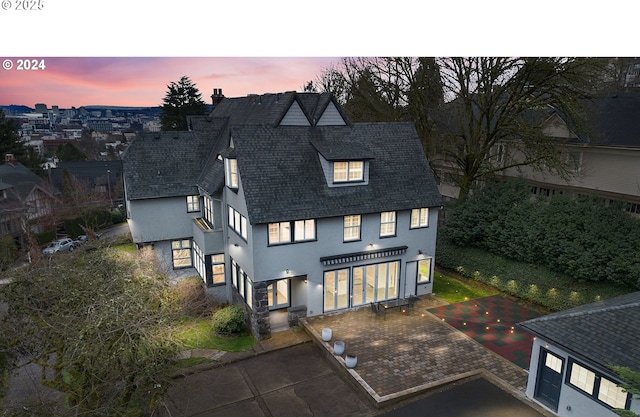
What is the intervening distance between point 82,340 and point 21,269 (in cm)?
399

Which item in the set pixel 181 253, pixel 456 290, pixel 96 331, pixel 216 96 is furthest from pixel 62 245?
pixel 456 290

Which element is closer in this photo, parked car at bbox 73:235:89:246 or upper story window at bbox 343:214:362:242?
upper story window at bbox 343:214:362:242

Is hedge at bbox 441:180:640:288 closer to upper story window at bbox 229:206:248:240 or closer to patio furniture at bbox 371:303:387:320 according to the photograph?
patio furniture at bbox 371:303:387:320

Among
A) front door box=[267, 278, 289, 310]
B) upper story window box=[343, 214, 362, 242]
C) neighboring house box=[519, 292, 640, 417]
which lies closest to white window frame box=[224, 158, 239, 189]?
front door box=[267, 278, 289, 310]

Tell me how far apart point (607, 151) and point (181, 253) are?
25824mm

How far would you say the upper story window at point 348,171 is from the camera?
18.6m

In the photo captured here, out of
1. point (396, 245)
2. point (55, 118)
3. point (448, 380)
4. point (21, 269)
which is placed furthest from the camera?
point (55, 118)

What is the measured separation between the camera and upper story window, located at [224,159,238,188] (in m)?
18.2

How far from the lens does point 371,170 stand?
19.8 m

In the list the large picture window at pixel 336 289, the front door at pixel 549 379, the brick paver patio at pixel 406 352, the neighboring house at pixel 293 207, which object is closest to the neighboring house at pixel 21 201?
the neighboring house at pixel 293 207

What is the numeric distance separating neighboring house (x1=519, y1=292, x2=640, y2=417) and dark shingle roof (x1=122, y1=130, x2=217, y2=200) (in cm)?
1750

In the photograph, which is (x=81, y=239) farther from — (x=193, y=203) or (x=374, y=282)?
(x=374, y=282)

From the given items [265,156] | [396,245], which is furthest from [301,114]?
[396,245]

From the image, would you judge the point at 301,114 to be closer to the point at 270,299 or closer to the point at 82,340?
the point at 270,299
